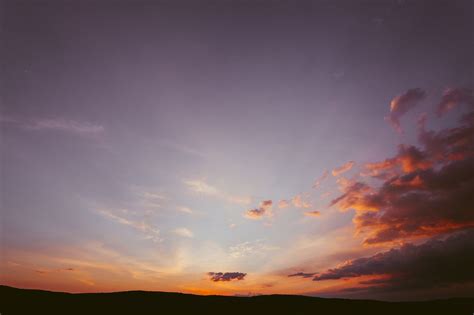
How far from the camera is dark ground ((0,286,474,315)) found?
3475 cm

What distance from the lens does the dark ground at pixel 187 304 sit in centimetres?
3475

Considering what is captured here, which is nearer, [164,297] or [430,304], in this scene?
[164,297]

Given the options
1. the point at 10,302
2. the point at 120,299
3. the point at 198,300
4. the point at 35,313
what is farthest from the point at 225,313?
the point at 10,302

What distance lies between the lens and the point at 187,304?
41.2 meters

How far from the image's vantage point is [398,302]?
49.2 metres

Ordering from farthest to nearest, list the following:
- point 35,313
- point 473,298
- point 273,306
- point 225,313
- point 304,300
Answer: point 473,298
point 304,300
point 273,306
point 225,313
point 35,313

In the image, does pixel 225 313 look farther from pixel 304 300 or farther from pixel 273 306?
pixel 304 300

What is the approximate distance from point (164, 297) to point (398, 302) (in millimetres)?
39439

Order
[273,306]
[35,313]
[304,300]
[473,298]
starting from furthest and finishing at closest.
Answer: [473,298] < [304,300] < [273,306] < [35,313]

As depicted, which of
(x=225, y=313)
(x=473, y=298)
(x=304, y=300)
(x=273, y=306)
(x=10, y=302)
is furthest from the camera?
(x=473, y=298)

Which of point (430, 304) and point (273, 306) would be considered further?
point (430, 304)

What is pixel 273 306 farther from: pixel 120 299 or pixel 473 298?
pixel 473 298

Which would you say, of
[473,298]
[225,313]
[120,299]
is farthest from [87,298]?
[473,298]

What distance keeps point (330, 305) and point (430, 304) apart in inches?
718
